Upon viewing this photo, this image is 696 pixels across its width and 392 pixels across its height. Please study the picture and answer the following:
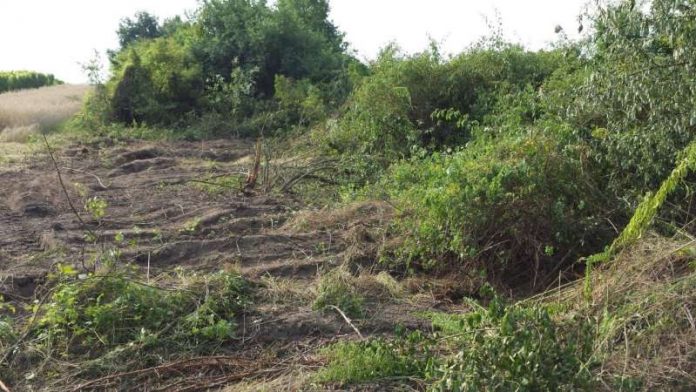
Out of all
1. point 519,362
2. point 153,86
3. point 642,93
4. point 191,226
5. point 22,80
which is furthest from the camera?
point 22,80

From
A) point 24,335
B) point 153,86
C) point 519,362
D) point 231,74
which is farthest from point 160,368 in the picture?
point 153,86

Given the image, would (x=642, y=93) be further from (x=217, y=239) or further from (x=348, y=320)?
(x=217, y=239)

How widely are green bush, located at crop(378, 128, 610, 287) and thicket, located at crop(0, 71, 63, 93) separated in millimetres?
29781

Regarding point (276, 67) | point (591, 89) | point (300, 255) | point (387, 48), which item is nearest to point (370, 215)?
point (300, 255)

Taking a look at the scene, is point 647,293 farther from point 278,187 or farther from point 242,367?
point 278,187

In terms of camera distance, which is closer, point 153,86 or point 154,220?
point 154,220

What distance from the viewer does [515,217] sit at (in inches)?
229

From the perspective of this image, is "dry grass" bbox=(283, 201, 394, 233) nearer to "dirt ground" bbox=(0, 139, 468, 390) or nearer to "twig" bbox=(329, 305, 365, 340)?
"dirt ground" bbox=(0, 139, 468, 390)

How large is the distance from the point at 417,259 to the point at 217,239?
1819 mm

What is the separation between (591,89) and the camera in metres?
6.13

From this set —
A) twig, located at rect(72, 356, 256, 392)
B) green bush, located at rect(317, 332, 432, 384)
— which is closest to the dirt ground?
twig, located at rect(72, 356, 256, 392)

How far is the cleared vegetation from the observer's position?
3.96 m

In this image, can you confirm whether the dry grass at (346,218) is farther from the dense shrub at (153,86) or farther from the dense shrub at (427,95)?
the dense shrub at (153,86)

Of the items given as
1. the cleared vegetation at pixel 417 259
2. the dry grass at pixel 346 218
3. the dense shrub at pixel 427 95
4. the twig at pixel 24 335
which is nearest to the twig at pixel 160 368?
the cleared vegetation at pixel 417 259
